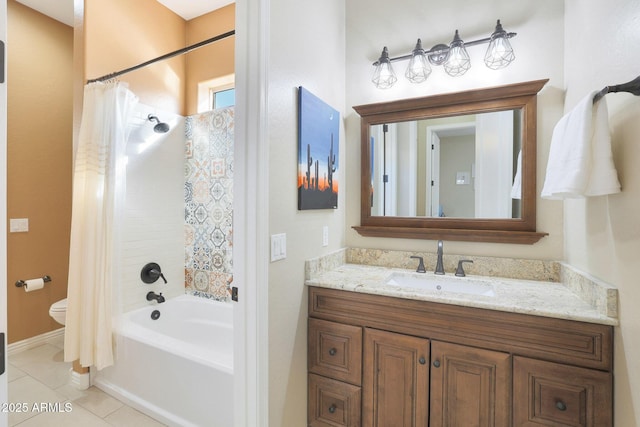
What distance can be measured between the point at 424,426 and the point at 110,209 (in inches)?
90.5

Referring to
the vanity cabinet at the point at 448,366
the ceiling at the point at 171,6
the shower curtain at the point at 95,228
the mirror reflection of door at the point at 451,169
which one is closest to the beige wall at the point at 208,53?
the ceiling at the point at 171,6

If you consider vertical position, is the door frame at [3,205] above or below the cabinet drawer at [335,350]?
above

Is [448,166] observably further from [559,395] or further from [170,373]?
[170,373]

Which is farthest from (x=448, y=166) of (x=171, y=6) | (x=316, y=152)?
(x=171, y=6)

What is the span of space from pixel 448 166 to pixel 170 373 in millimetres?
2153

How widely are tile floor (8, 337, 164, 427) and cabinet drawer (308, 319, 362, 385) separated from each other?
1.14 m

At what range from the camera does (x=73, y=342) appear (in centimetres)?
203

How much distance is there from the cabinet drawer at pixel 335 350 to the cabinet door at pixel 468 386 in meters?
0.37

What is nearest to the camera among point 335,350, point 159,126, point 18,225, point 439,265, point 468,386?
point 468,386

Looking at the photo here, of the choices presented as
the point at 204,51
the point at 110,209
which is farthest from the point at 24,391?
the point at 204,51

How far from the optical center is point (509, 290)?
1476 millimetres

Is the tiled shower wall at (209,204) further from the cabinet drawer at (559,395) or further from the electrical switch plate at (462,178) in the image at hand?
the cabinet drawer at (559,395)

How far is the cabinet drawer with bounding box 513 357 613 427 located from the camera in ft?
3.61

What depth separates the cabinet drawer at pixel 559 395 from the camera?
1102mm
